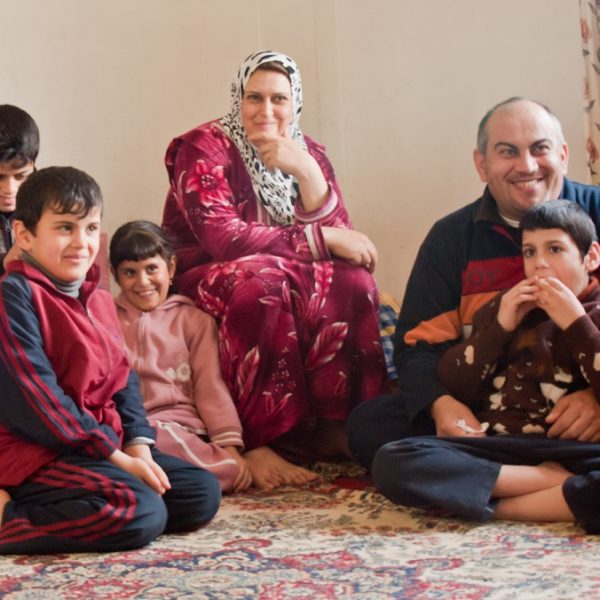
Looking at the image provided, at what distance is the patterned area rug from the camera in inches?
72.2

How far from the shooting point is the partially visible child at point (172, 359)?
2730 mm

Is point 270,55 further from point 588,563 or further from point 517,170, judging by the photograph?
point 588,563

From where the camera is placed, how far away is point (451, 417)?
2395 millimetres

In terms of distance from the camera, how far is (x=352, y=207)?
4.00 metres

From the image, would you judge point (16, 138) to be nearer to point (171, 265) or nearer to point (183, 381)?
point (171, 265)

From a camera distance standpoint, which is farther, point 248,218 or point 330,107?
point 330,107

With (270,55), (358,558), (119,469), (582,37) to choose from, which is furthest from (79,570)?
(582,37)

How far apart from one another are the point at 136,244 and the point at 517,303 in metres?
1.07

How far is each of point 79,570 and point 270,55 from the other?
5.48 ft

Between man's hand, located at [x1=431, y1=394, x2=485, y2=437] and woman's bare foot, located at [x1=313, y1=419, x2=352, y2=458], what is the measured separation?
1.96 ft

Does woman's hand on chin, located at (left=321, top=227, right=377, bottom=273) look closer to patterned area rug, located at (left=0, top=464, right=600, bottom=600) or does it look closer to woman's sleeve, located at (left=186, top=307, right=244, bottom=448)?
woman's sleeve, located at (left=186, top=307, right=244, bottom=448)

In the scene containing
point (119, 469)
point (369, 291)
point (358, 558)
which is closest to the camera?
point (358, 558)

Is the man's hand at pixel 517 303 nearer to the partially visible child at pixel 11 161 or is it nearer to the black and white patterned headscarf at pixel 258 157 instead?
the black and white patterned headscarf at pixel 258 157

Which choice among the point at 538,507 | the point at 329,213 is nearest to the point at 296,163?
the point at 329,213
